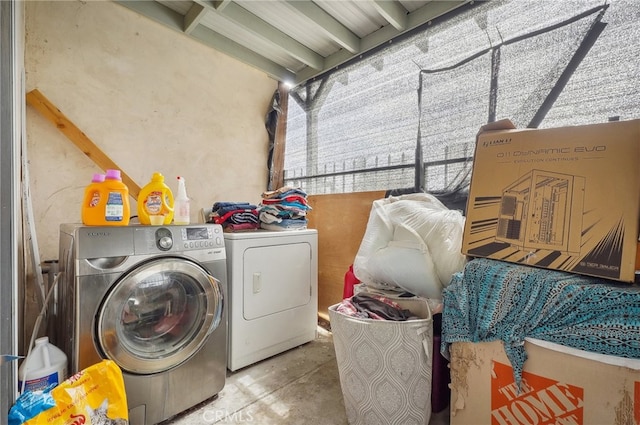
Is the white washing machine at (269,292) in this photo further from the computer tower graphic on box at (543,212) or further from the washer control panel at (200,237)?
the computer tower graphic on box at (543,212)

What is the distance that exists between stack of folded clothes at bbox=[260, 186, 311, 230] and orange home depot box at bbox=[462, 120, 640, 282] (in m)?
1.11

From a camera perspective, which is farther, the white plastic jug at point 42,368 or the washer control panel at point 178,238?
the washer control panel at point 178,238

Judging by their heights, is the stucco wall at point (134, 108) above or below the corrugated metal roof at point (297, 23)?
below

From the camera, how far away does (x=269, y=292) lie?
1.75 m

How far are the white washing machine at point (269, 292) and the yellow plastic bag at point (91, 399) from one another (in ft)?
2.09

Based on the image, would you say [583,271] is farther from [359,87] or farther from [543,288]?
[359,87]

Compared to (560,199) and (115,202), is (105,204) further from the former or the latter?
(560,199)

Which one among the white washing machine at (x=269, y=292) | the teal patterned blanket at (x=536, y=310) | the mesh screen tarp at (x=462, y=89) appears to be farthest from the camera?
the white washing machine at (x=269, y=292)

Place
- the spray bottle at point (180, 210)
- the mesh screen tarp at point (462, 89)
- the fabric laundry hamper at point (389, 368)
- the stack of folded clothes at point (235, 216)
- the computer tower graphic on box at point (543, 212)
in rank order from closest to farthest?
the computer tower graphic on box at point (543, 212), the fabric laundry hamper at point (389, 368), the mesh screen tarp at point (462, 89), the spray bottle at point (180, 210), the stack of folded clothes at point (235, 216)

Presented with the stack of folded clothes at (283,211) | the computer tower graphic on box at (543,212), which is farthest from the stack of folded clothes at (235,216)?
the computer tower graphic on box at (543,212)

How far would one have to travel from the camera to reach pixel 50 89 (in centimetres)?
171

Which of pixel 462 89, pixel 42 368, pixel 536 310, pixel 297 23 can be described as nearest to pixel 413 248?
pixel 536 310

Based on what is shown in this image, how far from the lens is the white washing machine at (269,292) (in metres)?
1.62

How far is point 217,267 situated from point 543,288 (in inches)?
53.0
